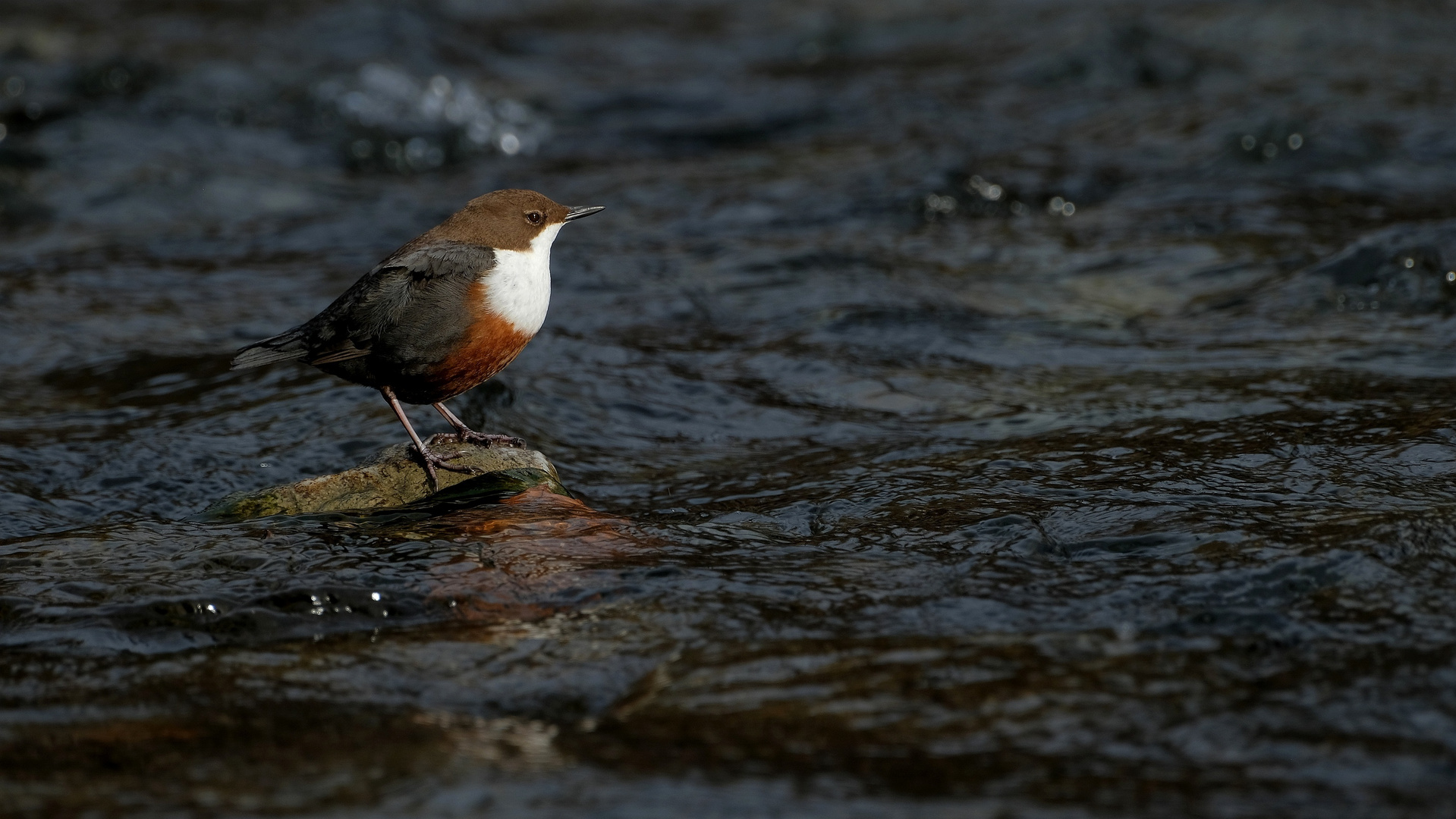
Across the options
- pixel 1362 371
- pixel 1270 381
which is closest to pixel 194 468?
pixel 1270 381

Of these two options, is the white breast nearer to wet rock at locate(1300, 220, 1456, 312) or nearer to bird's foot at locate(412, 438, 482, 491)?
bird's foot at locate(412, 438, 482, 491)

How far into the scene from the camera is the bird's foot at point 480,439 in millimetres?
4840

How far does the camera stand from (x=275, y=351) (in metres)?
4.82

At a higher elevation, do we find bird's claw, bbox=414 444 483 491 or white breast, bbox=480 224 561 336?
white breast, bbox=480 224 561 336

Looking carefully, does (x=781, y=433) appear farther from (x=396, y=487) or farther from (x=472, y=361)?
(x=396, y=487)

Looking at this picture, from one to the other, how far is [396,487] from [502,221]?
0.91 meters

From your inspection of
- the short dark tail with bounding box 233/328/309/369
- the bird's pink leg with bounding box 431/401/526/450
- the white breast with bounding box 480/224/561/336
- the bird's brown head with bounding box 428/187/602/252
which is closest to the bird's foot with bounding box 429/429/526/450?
the bird's pink leg with bounding box 431/401/526/450

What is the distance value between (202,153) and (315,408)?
190 inches

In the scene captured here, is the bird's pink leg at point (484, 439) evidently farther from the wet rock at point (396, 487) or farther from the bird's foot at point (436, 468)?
the bird's foot at point (436, 468)

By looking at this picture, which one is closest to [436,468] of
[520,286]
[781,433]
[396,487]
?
[396,487]

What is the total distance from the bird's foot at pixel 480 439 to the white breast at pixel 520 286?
358 mm

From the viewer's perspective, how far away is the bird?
14.9 feet

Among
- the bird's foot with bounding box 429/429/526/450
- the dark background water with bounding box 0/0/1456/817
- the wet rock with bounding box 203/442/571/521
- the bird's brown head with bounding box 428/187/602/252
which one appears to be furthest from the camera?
the bird's foot with bounding box 429/429/526/450

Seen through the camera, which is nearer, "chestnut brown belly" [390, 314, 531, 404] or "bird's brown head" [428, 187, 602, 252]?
"chestnut brown belly" [390, 314, 531, 404]
